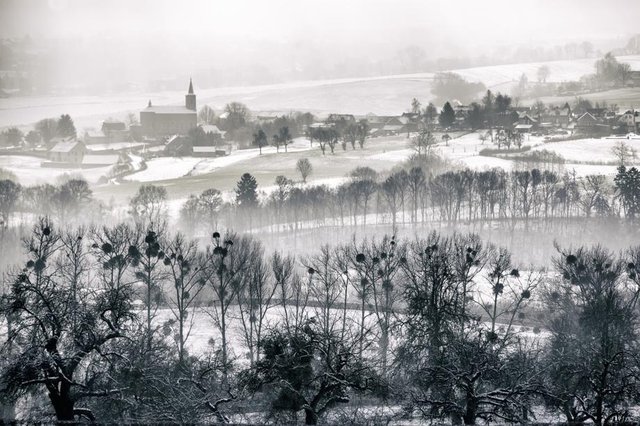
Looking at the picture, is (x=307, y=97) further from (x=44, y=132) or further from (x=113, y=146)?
(x=44, y=132)

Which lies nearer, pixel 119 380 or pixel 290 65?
pixel 119 380

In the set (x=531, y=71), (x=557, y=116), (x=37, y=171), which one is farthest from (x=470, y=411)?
(x=531, y=71)

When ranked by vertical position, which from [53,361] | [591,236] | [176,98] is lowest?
[591,236]

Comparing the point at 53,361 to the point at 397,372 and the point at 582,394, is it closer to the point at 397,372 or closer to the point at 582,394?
the point at 397,372

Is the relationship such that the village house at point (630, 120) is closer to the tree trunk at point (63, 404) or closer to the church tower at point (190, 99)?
the church tower at point (190, 99)

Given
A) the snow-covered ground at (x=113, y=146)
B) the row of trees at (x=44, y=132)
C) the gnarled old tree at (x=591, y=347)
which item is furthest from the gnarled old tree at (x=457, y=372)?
the row of trees at (x=44, y=132)

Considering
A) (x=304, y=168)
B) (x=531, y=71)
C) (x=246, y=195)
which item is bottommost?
(x=246, y=195)

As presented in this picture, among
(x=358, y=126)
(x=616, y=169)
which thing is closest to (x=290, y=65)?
(x=358, y=126)
